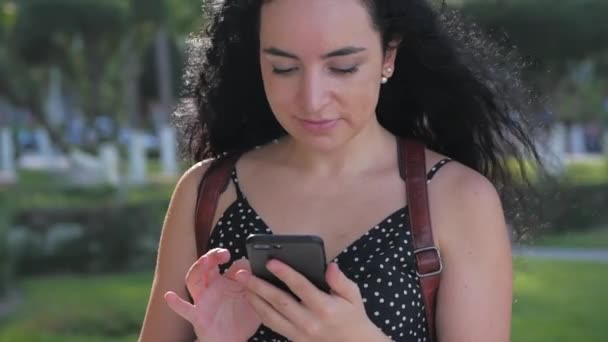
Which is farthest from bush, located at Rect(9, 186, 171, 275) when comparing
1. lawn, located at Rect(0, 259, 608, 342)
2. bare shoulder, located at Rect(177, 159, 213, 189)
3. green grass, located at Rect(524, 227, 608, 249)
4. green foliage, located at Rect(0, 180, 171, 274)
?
bare shoulder, located at Rect(177, 159, 213, 189)

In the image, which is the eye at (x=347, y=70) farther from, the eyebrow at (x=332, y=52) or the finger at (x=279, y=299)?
the finger at (x=279, y=299)

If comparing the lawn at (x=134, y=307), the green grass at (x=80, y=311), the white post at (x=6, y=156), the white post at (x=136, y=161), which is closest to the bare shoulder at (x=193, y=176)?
the lawn at (x=134, y=307)

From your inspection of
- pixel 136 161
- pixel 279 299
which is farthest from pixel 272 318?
pixel 136 161

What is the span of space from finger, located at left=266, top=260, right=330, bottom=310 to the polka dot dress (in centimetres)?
19

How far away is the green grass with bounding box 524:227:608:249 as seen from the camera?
37.6 ft

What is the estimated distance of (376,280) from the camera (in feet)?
6.50

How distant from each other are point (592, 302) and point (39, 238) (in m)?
5.31

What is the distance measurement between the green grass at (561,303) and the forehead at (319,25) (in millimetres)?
4041

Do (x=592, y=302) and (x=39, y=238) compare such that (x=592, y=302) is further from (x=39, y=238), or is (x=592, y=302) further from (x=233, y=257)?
(x=233, y=257)

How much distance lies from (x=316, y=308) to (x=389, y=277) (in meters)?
0.23

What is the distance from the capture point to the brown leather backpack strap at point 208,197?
218cm

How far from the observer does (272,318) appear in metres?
1.84

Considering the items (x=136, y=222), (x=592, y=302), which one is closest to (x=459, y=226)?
(x=592, y=302)

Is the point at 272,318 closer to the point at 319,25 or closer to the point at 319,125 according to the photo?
the point at 319,125
